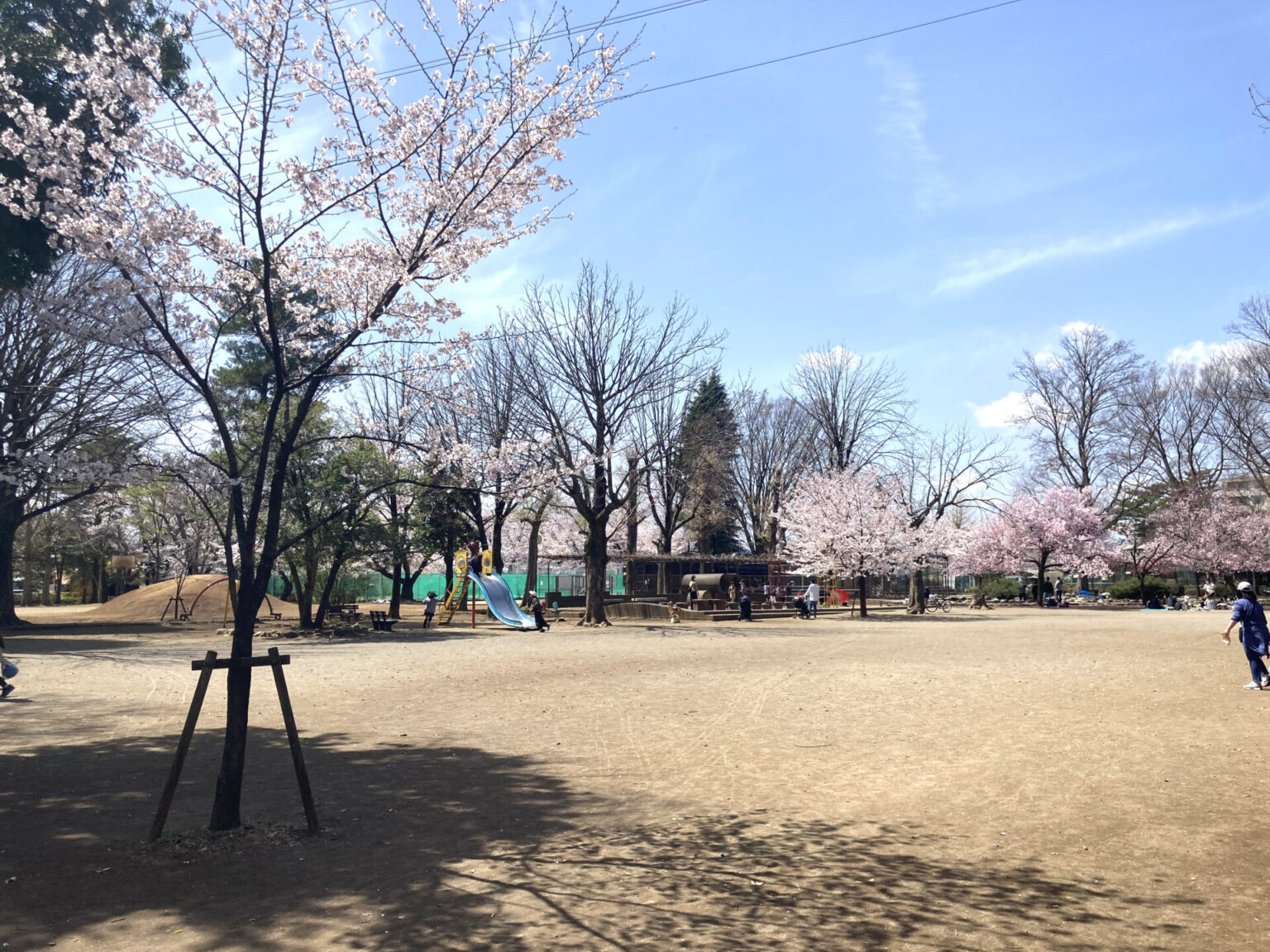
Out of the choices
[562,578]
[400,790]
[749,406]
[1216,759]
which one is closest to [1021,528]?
[749,406]

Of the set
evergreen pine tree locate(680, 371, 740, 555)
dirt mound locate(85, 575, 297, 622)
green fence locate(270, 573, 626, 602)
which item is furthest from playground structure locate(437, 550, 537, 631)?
green fence locate(270, 573, 626, 602)

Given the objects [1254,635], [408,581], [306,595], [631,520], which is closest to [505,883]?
[1254,635]

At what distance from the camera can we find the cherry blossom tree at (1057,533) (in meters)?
50.4

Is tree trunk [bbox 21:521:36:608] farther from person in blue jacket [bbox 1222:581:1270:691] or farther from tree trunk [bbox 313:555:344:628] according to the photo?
person in blue jacket [bbox 1222:581:1270:691]

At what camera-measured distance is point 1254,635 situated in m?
13.1

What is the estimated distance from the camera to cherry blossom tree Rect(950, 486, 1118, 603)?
5044cm

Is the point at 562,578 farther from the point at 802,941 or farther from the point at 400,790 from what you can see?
the point at 802,941

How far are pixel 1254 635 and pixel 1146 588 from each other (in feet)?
132

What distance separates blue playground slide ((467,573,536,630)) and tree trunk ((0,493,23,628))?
574 inches

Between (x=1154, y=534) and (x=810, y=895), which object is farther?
(x=1154, y=534)

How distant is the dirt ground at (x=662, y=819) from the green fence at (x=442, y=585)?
35.8m

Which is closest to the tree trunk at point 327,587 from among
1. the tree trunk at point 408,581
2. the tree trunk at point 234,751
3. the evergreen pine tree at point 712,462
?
the evergreen pine tree at point 712,462

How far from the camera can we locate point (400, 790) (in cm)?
784

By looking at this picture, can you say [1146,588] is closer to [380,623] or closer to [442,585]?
[380,623]
